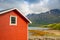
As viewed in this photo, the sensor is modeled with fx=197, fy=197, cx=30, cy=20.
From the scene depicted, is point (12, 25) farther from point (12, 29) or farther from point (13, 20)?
point (13, 20)

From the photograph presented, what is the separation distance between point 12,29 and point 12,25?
0.54 m

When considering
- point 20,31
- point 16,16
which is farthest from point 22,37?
point 16,16

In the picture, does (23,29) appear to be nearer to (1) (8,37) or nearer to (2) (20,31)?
(2) (20,31)

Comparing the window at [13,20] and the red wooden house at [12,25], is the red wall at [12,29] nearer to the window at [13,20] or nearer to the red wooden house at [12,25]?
the red wooden house at [12,25]

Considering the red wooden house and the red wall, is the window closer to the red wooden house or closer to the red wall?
the red wooden house

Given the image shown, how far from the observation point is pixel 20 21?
2731 cm

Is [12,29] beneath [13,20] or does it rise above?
beneath

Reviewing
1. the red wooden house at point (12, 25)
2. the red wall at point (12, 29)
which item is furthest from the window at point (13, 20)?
the red wall at point (12, 29)

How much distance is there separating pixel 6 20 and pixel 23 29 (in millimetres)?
3130

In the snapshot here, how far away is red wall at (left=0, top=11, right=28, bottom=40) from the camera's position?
2550cm

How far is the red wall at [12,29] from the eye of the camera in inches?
1004

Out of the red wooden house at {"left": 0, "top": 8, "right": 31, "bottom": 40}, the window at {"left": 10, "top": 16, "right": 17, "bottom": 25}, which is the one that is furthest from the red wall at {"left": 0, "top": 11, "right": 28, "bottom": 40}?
the window at {"left": 10, "top": 16, "right": 17, "bottom": 25}

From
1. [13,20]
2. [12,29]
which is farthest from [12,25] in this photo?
[13,20]

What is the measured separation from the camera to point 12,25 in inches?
1038
